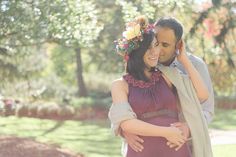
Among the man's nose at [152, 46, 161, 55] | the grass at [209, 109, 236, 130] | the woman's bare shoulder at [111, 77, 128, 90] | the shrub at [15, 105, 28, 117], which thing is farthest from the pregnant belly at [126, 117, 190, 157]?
the shrub at [15, 105, 28, 117]

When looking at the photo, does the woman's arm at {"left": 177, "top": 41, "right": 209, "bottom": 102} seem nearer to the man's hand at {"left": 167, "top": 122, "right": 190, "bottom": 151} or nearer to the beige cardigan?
the beige cardigan

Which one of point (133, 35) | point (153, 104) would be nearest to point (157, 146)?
point (153, 104)

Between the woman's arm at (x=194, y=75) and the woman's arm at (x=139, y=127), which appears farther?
the woman's arm at (x=194, y=75)

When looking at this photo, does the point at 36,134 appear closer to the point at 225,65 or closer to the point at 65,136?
the point at 65,136

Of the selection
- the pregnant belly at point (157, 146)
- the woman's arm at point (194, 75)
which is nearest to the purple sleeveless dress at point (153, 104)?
the pregnant belly at point (157, 146)

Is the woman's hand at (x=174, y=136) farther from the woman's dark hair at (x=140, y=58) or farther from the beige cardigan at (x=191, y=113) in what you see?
the woman's dark hair at (x=140, y=58)

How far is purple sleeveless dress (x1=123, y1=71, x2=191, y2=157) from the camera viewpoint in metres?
3.01

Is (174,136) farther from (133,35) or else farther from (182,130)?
(133,35)

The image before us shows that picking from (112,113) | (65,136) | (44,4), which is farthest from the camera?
(65,136)

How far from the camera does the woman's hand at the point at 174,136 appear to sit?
296cm

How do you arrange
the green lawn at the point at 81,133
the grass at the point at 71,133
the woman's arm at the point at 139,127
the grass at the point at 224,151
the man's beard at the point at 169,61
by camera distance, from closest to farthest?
the woman's arm at the point at 139,127 → the man's beard at the point at 169,61 → the grass at the point at 224,151 → the green lawn at the point at 81,133 → the grass at the point at 71,133

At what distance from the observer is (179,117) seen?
3137 mm

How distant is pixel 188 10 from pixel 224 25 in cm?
196

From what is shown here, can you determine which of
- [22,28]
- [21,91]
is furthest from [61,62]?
[22,28]
